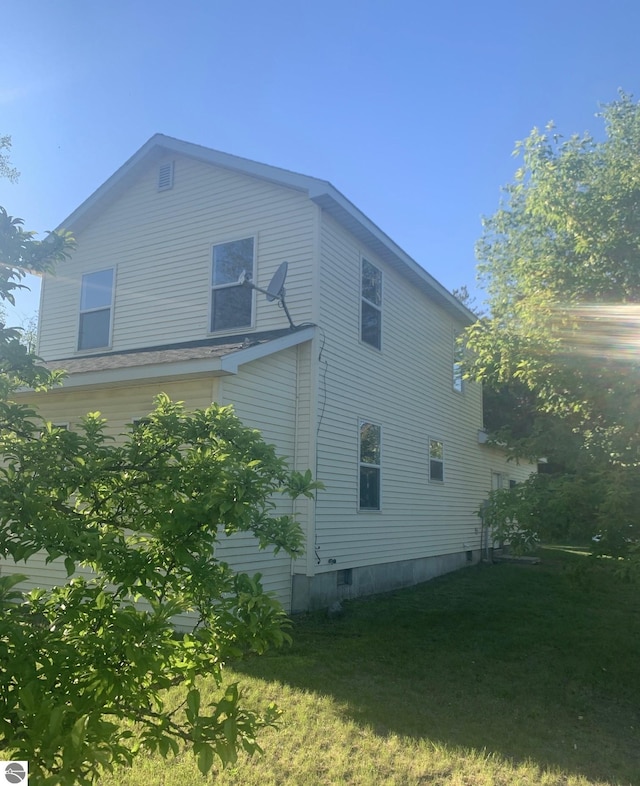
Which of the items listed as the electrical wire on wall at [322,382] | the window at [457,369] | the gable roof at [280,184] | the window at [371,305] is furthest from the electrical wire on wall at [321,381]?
the window at [457,369]

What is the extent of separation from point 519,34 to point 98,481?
29.9ft

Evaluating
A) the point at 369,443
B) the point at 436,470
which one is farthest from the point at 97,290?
the point at 436,470

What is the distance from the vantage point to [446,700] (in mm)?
5684

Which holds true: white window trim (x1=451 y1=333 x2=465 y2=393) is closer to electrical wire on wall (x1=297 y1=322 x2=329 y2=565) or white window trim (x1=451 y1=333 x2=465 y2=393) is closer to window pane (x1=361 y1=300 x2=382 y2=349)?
window pane (x1=361 y1=300 x2=382 y2=349)

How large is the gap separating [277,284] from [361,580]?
5298 mm

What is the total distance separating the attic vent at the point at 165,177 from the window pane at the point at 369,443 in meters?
5.81

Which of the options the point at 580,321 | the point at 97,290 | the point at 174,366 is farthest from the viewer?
the point at 97,290

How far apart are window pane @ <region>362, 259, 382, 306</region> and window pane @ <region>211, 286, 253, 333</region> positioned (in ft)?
7.80

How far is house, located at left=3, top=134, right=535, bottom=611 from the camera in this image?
8.95 metres

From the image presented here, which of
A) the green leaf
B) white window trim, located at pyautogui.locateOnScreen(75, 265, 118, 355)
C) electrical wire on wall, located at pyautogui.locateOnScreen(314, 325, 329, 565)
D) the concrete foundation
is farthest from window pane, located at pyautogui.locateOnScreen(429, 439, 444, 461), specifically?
the green leaf

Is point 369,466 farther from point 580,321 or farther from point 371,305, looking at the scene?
point 580,321

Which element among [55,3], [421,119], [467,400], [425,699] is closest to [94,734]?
[425,699]

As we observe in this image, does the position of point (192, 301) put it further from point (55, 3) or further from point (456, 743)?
point (456, 743)

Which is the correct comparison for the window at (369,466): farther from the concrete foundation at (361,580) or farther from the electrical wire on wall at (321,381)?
the electrical wire on wall at (321,381)
